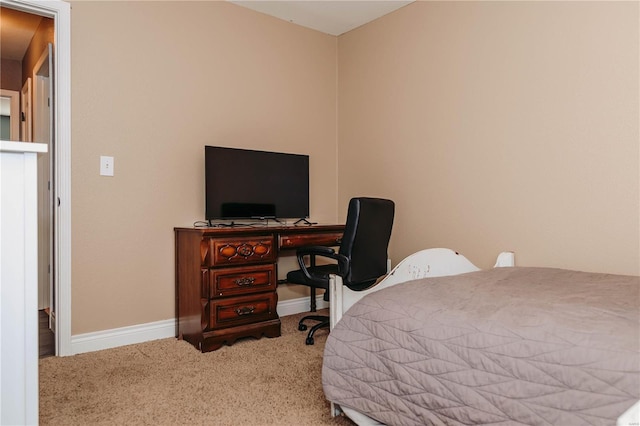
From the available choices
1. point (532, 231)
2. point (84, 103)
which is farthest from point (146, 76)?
point (532, 231)

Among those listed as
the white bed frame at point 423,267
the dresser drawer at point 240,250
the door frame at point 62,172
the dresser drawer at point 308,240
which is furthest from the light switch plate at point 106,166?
the white bed frame at point 423,267

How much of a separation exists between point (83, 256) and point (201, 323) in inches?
33.7

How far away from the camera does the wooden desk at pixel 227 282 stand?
2838 millimetres

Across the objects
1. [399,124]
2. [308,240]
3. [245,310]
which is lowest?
[245,310]

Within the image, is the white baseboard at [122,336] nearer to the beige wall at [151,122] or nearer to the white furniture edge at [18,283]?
the beige wall at [151,122]

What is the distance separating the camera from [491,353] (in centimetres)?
129

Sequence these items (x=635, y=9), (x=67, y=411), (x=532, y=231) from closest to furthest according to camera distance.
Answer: (x=67, y=411) → (x=635, y=9) → (x=532, y=231)

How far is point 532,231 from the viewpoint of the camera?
2.68 meters

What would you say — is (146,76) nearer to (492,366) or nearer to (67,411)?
(67,411)

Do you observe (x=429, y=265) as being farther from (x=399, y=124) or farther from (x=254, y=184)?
(x=254, y=184)

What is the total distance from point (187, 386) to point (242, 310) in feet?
2.54

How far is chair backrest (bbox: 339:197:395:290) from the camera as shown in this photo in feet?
8.63

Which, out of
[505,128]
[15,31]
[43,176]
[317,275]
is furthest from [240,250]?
[15,31]

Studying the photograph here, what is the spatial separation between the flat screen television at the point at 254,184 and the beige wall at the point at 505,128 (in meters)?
0.58
